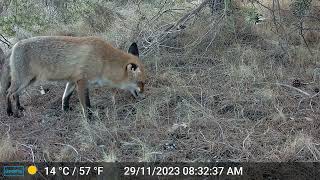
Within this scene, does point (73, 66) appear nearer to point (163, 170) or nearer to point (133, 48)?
point (133, 48)

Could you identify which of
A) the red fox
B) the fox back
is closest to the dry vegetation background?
the red fox

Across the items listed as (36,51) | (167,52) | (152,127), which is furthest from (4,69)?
(167,52)

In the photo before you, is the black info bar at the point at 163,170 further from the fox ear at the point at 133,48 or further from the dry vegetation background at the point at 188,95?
the fox ear at the point at 133,48

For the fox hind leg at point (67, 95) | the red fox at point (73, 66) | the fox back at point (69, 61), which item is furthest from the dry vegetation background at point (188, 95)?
the fox back at point (69, 61)

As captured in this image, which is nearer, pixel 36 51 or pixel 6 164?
pixel 6 164

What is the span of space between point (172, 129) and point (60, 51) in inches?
83.5

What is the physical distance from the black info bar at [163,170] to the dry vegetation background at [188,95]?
0.13m

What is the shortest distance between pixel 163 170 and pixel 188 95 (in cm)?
204

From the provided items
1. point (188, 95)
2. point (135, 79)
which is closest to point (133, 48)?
point (135, 79)

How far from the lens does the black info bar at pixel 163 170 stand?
177 inches

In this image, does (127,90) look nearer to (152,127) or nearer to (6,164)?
(152,127)

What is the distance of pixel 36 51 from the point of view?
6207mm

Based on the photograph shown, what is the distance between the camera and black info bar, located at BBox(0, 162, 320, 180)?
4.49 meters

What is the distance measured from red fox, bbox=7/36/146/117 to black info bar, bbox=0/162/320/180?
4.71 ft
